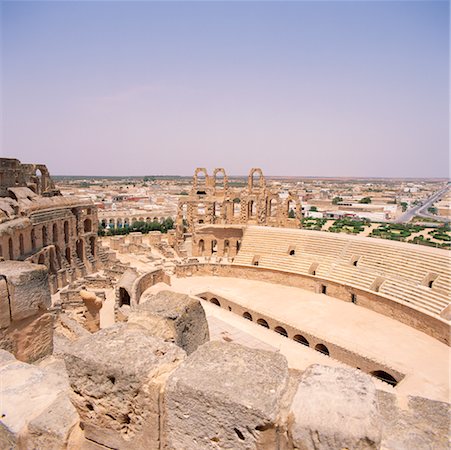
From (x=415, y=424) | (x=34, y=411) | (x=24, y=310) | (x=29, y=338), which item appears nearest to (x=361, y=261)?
(x=415, y=424)

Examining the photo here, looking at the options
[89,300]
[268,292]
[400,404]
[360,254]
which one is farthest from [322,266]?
[400,404]

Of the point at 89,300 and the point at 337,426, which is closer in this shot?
the point at 337,426

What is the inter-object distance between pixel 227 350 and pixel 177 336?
7.05 feet

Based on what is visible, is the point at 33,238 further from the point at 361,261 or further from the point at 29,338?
the point at 361,261

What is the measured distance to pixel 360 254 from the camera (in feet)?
66.1

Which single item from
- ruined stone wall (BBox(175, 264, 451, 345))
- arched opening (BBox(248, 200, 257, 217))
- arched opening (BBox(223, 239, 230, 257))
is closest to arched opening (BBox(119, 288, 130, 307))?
ruined stone wall (BBox(175, 264, 451, 345))

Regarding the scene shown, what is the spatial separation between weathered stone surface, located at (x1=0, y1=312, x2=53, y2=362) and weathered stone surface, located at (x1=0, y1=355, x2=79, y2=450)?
4.44ft

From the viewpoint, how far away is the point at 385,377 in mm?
12297

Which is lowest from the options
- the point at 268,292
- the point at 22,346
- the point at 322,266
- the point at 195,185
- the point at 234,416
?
the point at 268,292

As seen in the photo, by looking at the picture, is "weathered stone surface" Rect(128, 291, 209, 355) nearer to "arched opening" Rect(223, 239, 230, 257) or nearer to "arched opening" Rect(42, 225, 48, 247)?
"arched opening" Rect(42, 225, 48, 247)

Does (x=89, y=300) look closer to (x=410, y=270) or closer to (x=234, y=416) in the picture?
(x=234, y=416)

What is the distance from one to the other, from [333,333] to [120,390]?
44.9ft

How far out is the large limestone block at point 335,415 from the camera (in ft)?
7.14

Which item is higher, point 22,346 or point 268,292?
point 22,346
